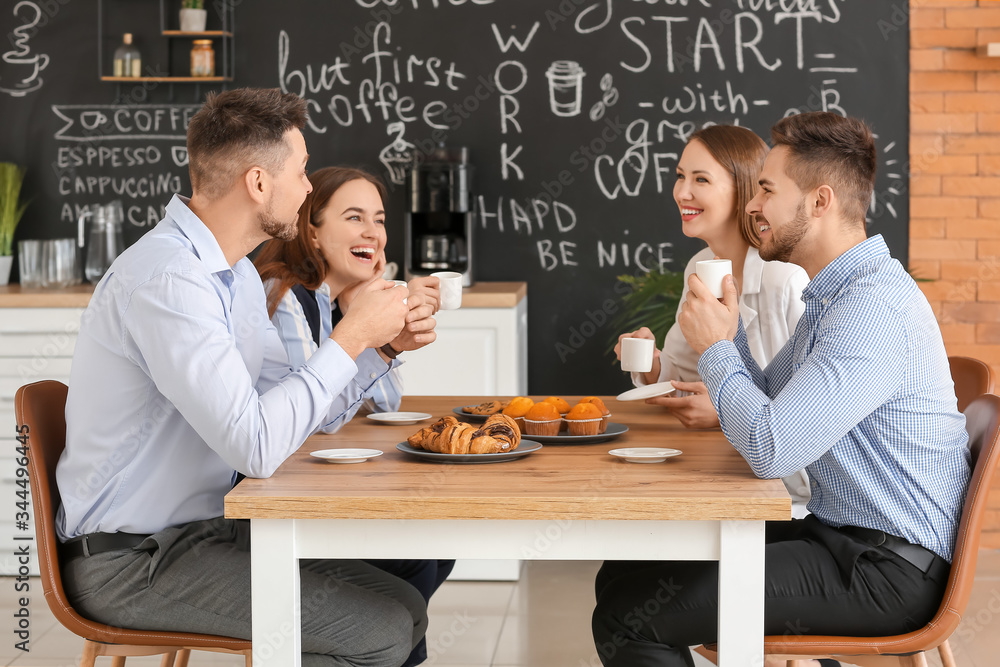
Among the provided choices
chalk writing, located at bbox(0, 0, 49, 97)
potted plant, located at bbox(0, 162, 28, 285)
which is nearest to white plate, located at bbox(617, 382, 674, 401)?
potted plant, located at bbox(0, 162, 28, 285)

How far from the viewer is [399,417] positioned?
207 centimetres

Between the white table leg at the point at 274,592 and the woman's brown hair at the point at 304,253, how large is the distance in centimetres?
89

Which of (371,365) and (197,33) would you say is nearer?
(371,365)

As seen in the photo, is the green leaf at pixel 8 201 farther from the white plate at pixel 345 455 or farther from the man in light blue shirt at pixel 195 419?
the white plate at pixel 345 455

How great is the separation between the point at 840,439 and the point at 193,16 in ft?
10.5

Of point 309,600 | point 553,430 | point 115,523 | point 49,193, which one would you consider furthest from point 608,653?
point 49,193

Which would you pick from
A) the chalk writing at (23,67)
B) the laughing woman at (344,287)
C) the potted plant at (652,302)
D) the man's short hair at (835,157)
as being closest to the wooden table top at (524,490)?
the laughing woman at (344,287)

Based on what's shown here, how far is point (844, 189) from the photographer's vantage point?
1805mm

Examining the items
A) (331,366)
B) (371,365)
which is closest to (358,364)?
(371,365)

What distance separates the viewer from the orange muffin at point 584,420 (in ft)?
6.02

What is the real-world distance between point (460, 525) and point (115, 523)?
0.63 metres

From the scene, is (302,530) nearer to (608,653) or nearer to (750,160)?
(608,653)

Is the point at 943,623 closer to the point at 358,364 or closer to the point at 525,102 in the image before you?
the point at 358,364

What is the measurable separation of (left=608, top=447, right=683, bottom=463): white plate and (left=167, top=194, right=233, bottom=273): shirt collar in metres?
0.75
